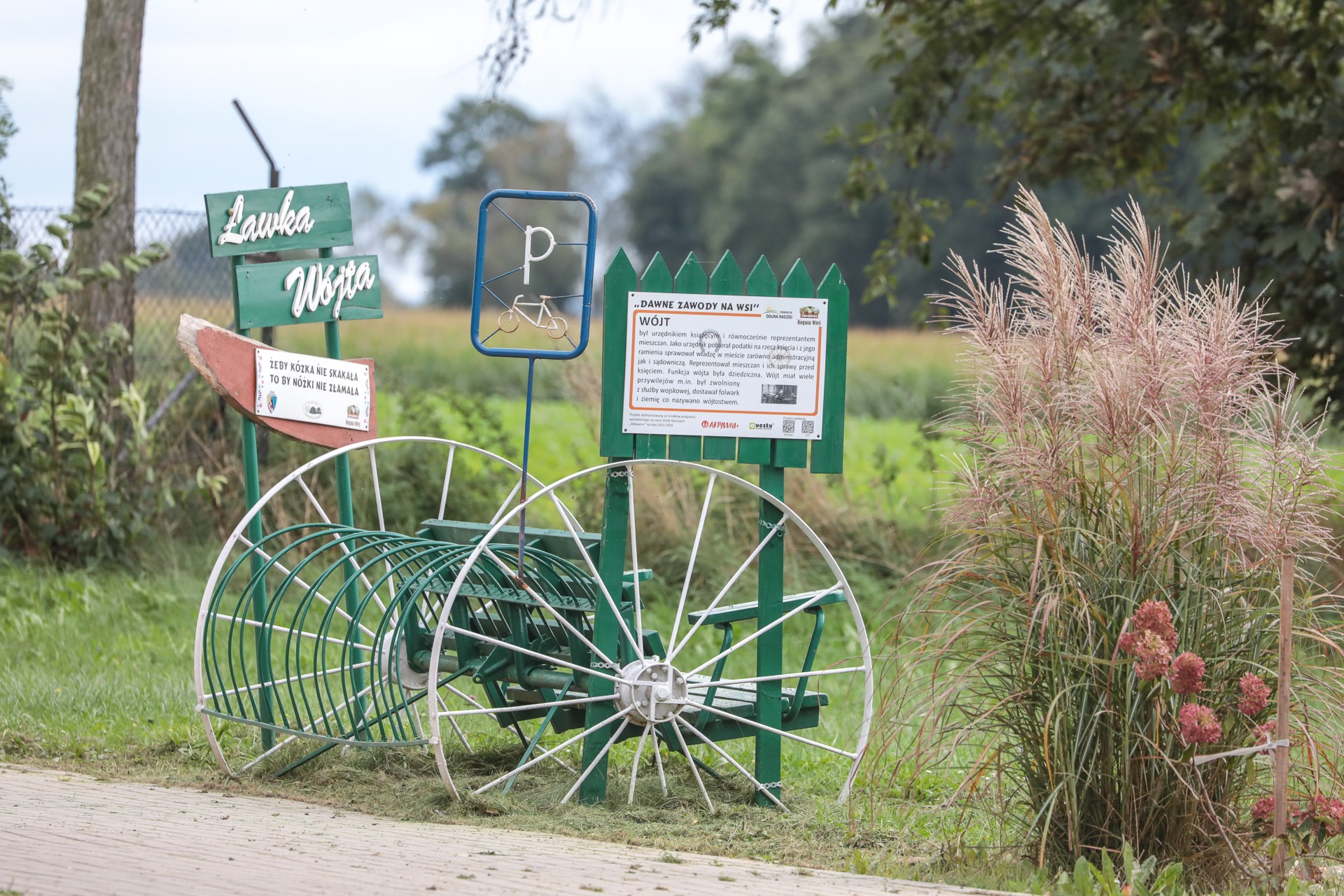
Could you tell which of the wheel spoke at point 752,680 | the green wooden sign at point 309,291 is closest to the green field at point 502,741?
the wheel spoke at point 752,680

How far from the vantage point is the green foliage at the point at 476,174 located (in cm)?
6875

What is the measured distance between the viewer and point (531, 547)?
201 inches

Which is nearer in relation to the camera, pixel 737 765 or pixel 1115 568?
pixel 1115 568

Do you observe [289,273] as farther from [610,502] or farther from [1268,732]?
[1268,732]

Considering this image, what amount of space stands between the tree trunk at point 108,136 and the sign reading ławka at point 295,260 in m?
4.74

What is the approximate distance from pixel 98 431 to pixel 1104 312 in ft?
24.2

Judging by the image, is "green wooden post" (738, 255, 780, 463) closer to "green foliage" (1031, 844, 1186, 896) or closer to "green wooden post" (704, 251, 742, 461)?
"green wooden post" (704, 251, 742, 461)

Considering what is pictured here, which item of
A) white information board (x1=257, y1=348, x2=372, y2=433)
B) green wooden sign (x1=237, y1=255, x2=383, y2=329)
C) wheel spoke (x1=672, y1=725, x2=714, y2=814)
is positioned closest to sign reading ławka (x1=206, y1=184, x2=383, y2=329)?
green wooden sign (x1=237, y1=255, x2=383, y2=329)

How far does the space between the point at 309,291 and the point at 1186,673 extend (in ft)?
12.1

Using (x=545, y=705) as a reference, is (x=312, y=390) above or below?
above

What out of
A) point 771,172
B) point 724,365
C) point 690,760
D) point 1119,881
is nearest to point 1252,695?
point 1119,881

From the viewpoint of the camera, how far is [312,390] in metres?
5.52

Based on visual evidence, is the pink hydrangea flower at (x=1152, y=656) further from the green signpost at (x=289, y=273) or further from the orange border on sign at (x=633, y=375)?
the green signpost at (x=289, y=273)

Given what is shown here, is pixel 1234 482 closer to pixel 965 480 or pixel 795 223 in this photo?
pixel 965 480
